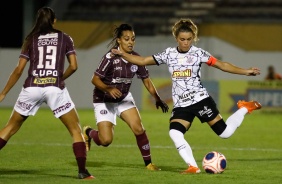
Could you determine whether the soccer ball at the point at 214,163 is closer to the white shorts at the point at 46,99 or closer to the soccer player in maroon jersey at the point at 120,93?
the soccer player in maroon jersey at the point at 120,93

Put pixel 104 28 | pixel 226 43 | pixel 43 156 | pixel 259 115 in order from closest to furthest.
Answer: pixel 43 156
pixel 259 115
pixel 226 43
pixel 104 28

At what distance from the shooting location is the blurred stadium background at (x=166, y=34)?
2706 centimetres

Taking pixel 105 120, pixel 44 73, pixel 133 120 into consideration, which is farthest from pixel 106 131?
pixel 44 73

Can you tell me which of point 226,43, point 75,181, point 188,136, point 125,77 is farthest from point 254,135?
point 226,43

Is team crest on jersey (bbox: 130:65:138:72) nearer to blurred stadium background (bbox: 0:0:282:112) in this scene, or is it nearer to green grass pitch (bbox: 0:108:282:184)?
green grass pitch (bbox: 0:108:282:184)

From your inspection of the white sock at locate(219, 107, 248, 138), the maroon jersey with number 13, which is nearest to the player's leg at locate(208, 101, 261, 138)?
the white sock at locate(219, 107, 248, 138)

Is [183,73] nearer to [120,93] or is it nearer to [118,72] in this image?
[120,93]

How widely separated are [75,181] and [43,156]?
3.57m

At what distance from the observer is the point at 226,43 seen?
3056cm

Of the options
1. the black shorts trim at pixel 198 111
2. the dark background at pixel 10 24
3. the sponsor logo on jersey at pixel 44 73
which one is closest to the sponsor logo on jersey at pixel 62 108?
the sponsor logo on jersey at pixel 44 73

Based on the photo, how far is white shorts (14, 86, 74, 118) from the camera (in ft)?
32.7

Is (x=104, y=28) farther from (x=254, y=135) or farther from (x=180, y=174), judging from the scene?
(x=180, y=174)

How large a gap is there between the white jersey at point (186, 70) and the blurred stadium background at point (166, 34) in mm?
15901

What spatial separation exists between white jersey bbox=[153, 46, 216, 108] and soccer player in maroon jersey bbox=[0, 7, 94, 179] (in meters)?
1.54
